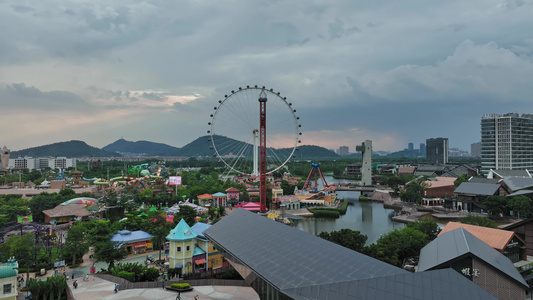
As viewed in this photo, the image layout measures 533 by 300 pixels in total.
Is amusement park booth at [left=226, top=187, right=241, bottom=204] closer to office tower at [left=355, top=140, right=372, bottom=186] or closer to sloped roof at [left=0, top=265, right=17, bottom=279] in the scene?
office tower at [left=355, top=140, right=372, bottom=186]

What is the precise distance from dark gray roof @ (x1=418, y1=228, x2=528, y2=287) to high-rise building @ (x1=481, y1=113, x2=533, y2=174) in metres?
71.4

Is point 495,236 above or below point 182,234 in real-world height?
above

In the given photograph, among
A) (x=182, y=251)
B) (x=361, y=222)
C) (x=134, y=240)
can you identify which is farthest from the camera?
(x=361, y=222)

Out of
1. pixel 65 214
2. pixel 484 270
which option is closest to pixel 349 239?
pixel 484 270

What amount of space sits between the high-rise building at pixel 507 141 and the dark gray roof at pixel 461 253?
7144 cm

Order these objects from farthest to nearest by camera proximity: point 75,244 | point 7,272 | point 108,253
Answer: point 75,244 → point 108,253 → point 7,272

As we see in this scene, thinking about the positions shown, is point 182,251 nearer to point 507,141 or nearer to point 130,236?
point 130,236

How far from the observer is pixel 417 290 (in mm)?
10078

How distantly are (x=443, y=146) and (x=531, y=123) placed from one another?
119 m

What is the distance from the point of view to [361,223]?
46.7m

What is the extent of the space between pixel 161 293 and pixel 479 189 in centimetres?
4767

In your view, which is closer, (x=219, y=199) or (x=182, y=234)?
(x=182, y=234)

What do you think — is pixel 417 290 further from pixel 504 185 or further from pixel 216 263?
pixel 504 185

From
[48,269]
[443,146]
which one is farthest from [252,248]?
[443,146]
